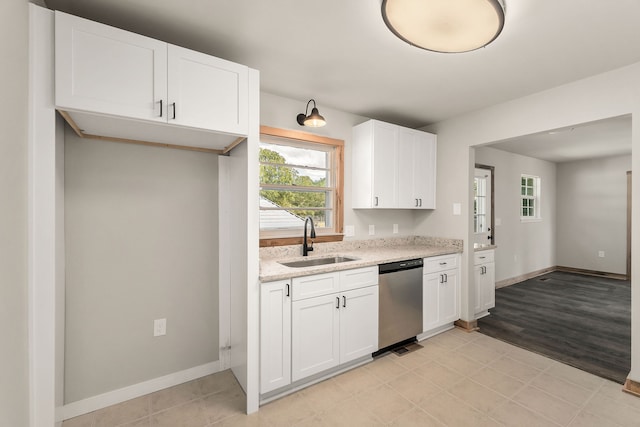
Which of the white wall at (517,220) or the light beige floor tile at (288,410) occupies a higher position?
the white wall at (517,220)

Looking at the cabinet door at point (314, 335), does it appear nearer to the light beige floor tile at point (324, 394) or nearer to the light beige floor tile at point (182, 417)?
the light beige floor tile at point (324, 394)

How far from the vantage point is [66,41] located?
1.42 meters

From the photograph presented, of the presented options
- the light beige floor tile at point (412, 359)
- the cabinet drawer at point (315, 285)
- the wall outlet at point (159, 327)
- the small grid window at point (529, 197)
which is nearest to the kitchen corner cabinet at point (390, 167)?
the cabinet drawer at point (315, 285)

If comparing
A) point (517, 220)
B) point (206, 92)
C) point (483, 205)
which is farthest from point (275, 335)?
point (517, 220)

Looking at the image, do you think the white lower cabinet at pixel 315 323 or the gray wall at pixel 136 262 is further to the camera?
the white lower cabinet at pixel 315 323

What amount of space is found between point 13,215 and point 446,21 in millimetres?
2162

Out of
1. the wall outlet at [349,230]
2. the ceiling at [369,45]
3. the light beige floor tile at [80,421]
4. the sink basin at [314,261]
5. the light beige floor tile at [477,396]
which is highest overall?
the ceiling at [369,45]

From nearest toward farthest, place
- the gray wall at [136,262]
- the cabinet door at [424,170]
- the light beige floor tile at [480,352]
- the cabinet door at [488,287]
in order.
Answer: the gray wall at [136,262] → the light beige floor tile at [480,352] → the cabinet door at [424,170] → the cabinet door at [488,287]

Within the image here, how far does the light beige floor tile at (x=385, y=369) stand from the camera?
2.40 meters

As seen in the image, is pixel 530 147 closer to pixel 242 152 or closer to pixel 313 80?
pixel 313 80

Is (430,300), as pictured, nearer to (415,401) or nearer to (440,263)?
(440,263)

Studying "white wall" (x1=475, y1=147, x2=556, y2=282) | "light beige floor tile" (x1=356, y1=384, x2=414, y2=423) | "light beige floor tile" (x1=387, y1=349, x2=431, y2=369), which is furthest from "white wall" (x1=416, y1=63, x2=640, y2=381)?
"light beige floor tile" (x1=356, y1=384, x2=414, y2=423)

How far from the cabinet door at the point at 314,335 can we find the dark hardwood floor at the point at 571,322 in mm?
2050

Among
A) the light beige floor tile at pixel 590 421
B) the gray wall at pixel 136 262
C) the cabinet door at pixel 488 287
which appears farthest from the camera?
the cabinet door at pixel 488 287
